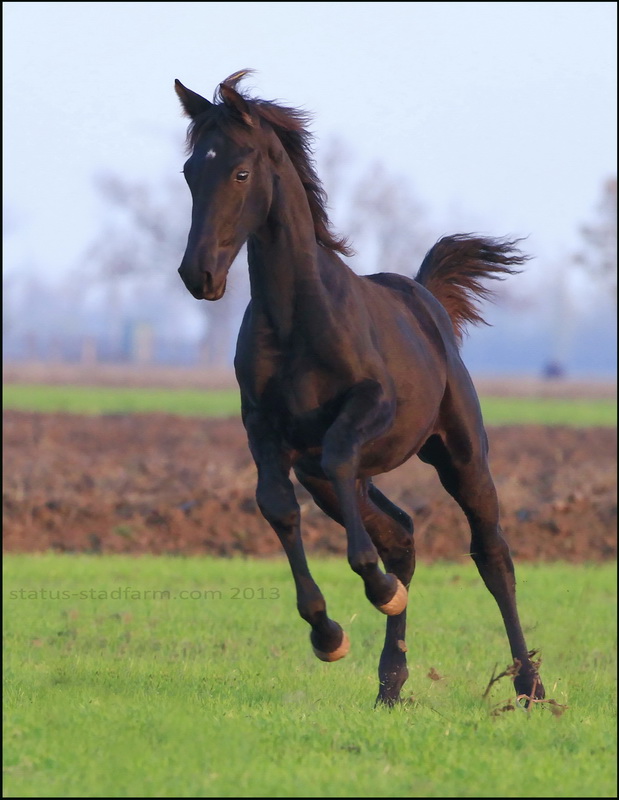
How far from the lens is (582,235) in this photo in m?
52.3

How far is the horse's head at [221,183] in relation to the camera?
575 centimetres

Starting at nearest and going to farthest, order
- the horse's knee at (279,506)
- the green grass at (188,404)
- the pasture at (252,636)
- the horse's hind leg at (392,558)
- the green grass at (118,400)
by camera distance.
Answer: the pasture at (252,636), the horse's knee at (279,506), the horse's hind leg at (392,558), the green grass at (188,404), the green grass at (118,400)

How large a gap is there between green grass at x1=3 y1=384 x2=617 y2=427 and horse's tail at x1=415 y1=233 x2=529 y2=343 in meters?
22.1

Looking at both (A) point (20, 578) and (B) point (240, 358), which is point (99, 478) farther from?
(B) point (240, 358)

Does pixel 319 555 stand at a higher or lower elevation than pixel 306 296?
lower

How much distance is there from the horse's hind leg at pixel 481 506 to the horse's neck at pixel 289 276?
144 cm

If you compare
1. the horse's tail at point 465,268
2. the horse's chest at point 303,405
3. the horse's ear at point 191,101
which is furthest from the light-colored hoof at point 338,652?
the horse's tail at point 465,268

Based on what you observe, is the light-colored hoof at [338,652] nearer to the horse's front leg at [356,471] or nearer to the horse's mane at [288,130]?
the horse's front leg at [356,471]

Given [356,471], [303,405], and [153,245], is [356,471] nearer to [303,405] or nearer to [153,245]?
[303,405]

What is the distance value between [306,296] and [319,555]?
9.52 meters

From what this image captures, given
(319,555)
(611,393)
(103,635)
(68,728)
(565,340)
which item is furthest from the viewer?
(565,340)

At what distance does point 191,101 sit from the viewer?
636 centimetres

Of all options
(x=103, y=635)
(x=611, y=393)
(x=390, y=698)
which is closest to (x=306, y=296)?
(x=390, y=698)

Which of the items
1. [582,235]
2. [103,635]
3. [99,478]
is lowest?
[103,635]
